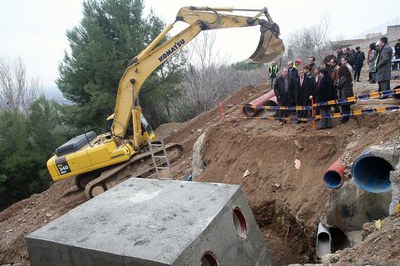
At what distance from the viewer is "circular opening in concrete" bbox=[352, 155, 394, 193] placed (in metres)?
5.41

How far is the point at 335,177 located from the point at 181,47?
23.3 ft

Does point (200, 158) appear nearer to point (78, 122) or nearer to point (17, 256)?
point (17, 256)

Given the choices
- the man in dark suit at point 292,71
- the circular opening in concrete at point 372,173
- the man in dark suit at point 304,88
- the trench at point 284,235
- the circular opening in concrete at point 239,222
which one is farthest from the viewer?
the man in dark suit at point 292,71

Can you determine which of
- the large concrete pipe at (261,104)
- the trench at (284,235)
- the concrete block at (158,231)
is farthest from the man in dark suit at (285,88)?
the concrete block at (158,231)

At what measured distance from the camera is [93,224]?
4.99 metres

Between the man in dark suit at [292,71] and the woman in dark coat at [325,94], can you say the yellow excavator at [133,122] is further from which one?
the woman in dark coat at [325,94]

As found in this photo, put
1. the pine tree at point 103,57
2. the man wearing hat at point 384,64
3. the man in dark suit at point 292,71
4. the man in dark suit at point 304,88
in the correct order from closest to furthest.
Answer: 1. the man in dark suit at point 304,88
2. the man wearing hat at point 384,64
3. the man in dark suit at point 292,71
4. the pine tree at point 103,57

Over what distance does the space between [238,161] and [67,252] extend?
5.43 metres

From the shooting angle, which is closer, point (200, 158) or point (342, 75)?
point (342, 75)

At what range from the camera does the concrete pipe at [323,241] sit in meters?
5.97

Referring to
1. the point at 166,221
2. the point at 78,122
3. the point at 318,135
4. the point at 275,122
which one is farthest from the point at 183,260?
the point at 78,122

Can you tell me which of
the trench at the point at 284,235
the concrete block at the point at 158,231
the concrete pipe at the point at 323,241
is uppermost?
the concrete block at the point at 158,231

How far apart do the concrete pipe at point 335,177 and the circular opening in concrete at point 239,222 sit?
1.68 meters

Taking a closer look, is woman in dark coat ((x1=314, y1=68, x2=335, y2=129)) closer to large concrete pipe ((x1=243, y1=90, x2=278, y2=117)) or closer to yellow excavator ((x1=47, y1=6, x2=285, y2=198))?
yellow excavator ((x1=47, y1=6, x2=285, y2=198))
